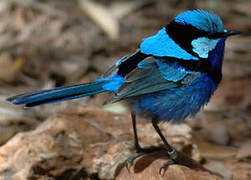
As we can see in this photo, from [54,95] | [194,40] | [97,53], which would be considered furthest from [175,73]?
[97,53]

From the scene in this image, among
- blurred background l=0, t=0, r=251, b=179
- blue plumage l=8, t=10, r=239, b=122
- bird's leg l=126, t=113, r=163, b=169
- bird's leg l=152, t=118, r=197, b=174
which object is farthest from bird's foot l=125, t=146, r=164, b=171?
blurred background l=0, t=0, r=251, b=179

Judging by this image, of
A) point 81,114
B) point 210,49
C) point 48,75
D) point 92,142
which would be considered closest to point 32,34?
point 48,75

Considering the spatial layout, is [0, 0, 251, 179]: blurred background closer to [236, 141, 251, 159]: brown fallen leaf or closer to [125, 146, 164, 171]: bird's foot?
[236, 141, 251, 159]: brown fallen leaf

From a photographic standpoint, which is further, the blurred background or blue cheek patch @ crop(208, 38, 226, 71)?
the blurred background

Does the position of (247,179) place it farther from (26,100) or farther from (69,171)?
(26,100)

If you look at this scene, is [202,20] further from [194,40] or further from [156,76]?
[156,76]

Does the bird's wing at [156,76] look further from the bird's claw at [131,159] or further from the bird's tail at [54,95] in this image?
the bird's claw at [131,159]

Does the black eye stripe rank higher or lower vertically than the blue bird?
higher
